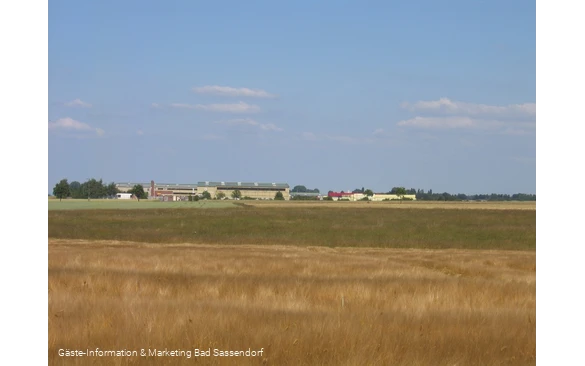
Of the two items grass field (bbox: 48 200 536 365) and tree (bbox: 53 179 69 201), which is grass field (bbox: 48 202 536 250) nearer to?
grass field (bbox: 48 200 536 365)

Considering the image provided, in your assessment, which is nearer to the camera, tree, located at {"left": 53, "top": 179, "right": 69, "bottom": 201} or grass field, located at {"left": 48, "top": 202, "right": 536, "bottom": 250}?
grass field, located at {"left": 48, "top": 202, "right": 536, "bottom": 250}

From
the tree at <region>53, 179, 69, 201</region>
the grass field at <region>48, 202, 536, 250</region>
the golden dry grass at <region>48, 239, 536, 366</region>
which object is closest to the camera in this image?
the golden dry grass at <region>48, 239, 536, 366</region>

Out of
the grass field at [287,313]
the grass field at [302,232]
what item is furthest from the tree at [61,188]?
the grass field at [287,313]

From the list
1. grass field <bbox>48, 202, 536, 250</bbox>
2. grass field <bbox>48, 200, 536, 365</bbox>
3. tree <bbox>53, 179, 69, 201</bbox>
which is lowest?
grass field <bbox>48, 202, 536, 250</bbox>

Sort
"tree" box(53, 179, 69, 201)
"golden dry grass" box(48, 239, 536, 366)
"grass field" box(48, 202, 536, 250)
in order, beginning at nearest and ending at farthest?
"golden dry grass" box(48, 239, 536, 366) < "grass field" box(48, 202, 536, 250) < "tree" box(53, 179, 69, 201)

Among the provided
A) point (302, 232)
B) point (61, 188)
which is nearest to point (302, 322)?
point (302, 232)

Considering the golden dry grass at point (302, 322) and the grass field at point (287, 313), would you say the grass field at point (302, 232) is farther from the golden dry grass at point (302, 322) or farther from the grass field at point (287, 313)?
the golden dry grass at point (302, 322)

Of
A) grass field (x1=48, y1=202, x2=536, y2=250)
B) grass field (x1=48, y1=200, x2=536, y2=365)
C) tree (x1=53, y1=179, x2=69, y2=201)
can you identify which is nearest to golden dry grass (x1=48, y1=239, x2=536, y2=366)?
grass field (x1=48, y1=200, x2=536, y2=365)

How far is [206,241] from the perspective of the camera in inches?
2197

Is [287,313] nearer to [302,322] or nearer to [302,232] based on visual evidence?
[302,322]

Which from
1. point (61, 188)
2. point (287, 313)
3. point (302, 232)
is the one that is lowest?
point (302, 232)
